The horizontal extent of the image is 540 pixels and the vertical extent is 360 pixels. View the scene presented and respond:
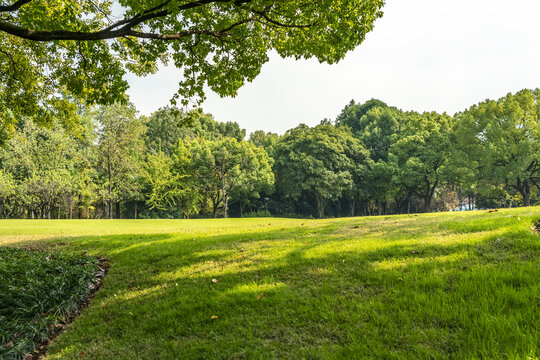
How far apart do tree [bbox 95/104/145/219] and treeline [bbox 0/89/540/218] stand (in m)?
0.13

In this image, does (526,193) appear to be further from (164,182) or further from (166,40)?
(164,182)

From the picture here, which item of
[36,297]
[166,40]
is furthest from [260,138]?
[36,297]

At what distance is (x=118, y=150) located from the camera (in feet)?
121

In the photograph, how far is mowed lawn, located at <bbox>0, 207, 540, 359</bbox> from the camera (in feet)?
8.84

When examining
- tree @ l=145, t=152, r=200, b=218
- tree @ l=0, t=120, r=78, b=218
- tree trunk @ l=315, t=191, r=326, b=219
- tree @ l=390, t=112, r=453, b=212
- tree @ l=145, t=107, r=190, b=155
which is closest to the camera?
tree @ l=0, t=120, r=78, b=218

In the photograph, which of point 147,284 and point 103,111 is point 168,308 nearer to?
point 147,284

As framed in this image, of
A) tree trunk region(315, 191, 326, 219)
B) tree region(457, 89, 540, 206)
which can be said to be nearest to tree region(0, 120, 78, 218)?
tree trunk region(315, 191, 326, 219)

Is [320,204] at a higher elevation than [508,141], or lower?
lower

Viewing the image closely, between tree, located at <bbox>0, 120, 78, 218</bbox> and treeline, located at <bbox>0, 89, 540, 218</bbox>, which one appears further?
treeline, located at <bbox>0, 89, 540, 218</bbox>

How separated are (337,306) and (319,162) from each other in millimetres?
39748

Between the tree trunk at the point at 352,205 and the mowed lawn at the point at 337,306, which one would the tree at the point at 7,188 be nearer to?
the mowed lawn at the point at 337,306

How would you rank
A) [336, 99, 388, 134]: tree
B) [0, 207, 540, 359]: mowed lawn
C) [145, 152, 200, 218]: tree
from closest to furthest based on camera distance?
1. [0, 207, 540, 359]: mowed lawn
2. [145, 152, 200, 218]: tree
3. [336, 99, 388, 134]: tree

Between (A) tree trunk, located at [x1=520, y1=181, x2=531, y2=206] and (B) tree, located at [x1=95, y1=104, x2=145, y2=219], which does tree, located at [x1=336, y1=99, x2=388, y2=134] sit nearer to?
(A) tree trunk, located at [x1=520, y1=181, x2=531, y2=206]

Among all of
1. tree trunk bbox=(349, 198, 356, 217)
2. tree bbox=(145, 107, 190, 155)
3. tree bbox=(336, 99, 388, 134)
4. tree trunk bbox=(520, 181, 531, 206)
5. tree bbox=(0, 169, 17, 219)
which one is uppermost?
tree bbox=(336, 99, 388, 134)
